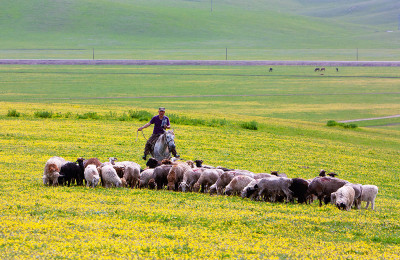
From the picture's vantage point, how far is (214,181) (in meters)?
18.9

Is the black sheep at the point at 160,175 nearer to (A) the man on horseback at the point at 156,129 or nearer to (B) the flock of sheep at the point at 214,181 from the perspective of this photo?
(B) the flock of sheep at the point at 214,181

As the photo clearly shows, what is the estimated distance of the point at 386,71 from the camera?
392 feet

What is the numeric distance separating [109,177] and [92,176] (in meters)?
0.57

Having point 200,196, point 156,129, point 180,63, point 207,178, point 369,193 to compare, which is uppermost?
point 180,63

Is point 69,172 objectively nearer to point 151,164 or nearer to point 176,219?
point 151,164

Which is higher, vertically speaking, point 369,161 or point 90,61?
point 90,61

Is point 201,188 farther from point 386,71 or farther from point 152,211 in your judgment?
point 386,71

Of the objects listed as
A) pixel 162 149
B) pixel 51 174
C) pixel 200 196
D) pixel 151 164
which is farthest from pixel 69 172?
pixel 162 149

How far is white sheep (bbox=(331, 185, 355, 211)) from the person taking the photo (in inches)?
657

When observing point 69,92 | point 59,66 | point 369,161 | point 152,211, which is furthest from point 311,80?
point 152,211

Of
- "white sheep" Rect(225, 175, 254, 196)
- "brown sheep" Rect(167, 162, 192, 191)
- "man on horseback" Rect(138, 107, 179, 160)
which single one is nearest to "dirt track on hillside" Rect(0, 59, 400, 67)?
"man on horseback" Rect(138, 107, 179, 160)

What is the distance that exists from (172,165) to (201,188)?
1.32 metres

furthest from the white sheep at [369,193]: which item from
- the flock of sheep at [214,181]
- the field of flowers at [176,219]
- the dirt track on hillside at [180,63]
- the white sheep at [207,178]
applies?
the dirt track on hillside at [180,63]

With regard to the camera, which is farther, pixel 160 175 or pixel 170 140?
pixel 170 140
